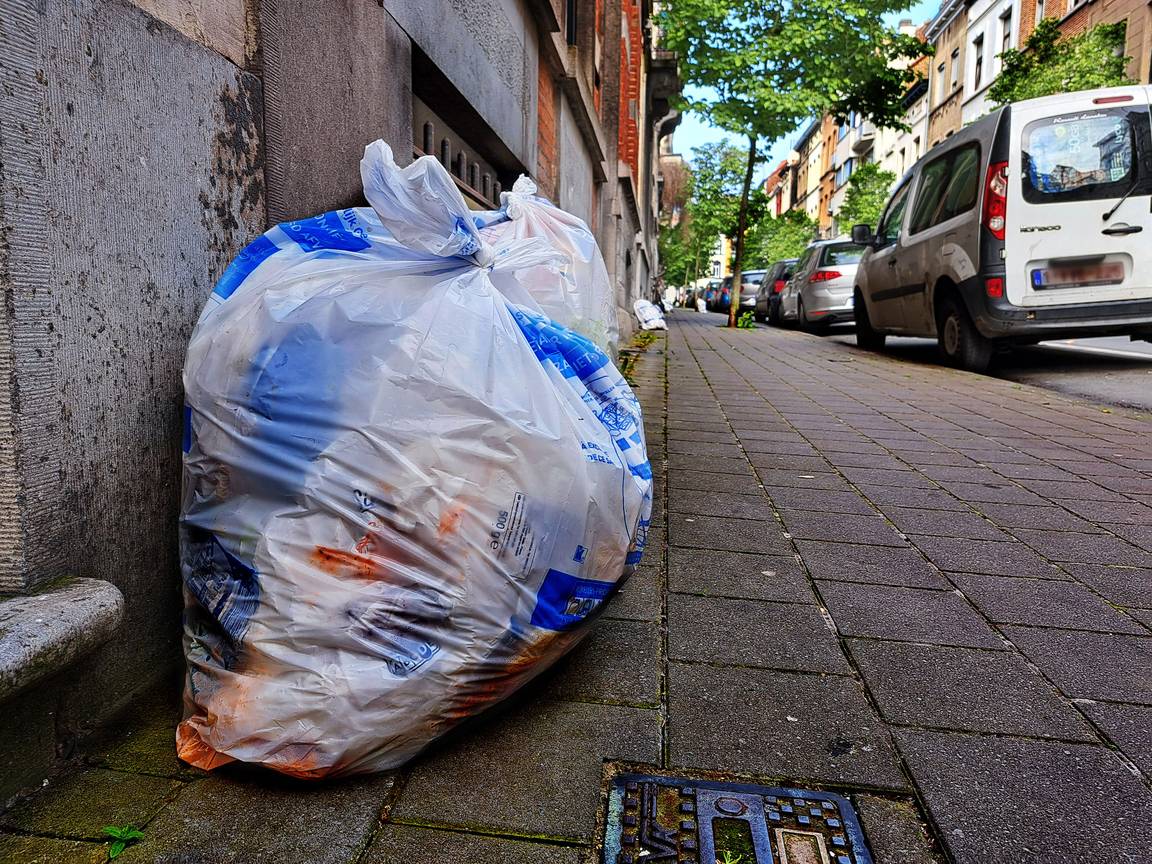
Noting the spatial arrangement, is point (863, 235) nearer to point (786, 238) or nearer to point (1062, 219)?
point (1062, 219)

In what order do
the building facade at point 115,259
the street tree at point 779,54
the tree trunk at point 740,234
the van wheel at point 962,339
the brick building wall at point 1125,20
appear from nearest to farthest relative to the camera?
the building facade at point 115,259
the van wheel at point 962,339
the street tree at point 779,54
the tree trunk at point 740,234
the brick building wall at point 1125,20

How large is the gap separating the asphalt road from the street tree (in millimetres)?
6131

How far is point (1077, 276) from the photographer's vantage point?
20.0 feet

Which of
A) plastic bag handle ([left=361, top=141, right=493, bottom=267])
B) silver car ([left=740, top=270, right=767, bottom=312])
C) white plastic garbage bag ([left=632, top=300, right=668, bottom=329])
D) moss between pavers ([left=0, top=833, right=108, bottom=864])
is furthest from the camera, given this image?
silver car ([left=740, top=270, right=767, bottom=312])

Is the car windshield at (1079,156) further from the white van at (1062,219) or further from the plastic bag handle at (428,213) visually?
the plastic bag handle at (428,213)

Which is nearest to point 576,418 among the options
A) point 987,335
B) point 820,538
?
point 820,538

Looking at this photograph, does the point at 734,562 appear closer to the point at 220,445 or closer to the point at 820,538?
the point at 820,538

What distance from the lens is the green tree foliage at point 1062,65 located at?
15742 millimetres

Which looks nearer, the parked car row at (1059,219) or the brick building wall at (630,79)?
the parked car row at (1059,219)

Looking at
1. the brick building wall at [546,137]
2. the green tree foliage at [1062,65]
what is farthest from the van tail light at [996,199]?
the green tree foliage at [1062,65]

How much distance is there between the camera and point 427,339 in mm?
1467

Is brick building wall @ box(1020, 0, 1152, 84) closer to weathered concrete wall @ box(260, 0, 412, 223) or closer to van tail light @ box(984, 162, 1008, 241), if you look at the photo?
van tail light @ box(984, 162, 1008, 241)

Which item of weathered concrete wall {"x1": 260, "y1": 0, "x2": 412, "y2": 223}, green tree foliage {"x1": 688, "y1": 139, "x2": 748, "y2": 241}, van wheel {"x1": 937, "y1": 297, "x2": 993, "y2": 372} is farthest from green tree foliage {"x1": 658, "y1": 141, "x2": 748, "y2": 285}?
weathered concrete wall {"x1": 260, "y1": 0, "x2": 412, "y2": 223}

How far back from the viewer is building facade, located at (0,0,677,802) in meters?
1.28
